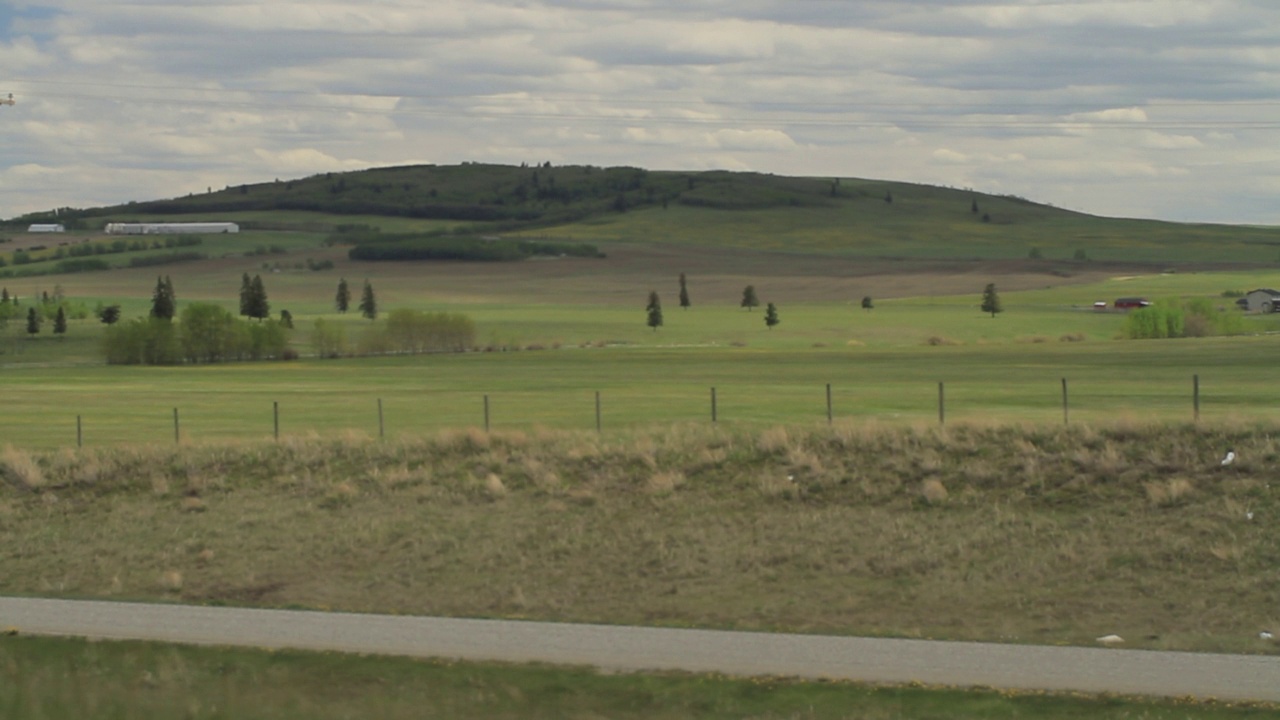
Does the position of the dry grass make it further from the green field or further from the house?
the house

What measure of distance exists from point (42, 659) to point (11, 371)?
259 ft

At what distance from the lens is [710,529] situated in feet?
75.5

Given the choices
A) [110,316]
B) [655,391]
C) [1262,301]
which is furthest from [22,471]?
[1262,301]

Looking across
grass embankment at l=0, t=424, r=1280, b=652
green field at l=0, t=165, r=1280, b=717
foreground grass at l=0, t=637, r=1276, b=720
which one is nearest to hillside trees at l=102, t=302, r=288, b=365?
green field at l=0, t=165, r=1280, b=717

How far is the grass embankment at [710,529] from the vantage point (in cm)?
1900

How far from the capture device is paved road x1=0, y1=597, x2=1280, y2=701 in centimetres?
1468

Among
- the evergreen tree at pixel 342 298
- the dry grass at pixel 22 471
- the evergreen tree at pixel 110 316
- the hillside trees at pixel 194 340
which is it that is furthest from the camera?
the evergreen tree at pixel 342 298

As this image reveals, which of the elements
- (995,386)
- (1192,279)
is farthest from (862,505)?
(1192,279)

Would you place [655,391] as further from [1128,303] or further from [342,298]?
[342,298]

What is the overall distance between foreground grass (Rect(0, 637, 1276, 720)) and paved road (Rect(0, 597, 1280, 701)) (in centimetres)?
43

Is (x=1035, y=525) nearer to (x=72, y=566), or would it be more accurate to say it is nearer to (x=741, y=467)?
(x=741, y=467)

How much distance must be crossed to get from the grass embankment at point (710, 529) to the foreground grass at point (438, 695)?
3016mm

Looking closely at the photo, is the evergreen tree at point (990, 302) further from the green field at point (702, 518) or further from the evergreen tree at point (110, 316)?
the green field at point (702, 518)

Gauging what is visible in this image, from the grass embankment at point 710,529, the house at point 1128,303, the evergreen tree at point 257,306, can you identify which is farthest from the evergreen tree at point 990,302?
the grass embankment at point 710,529
